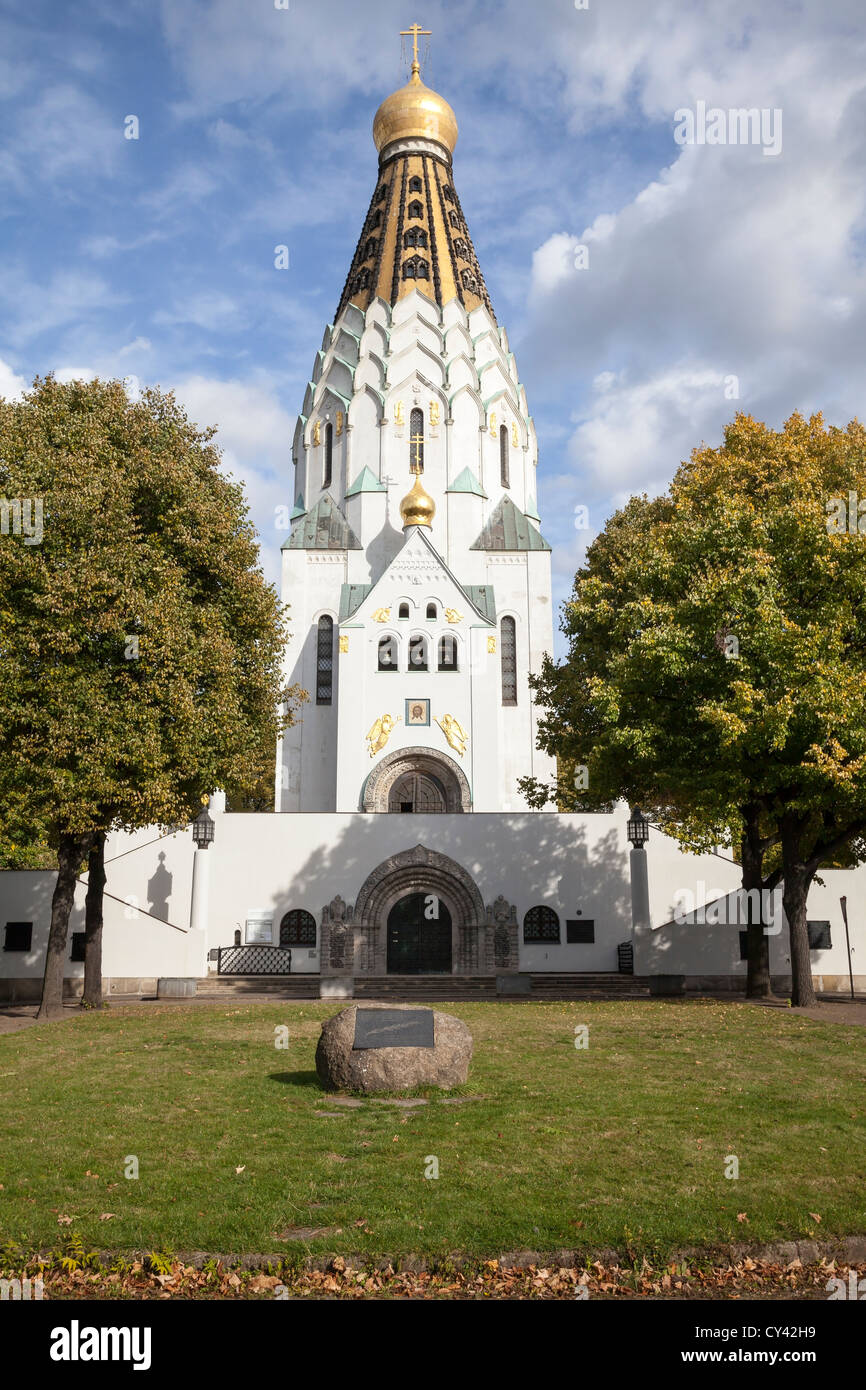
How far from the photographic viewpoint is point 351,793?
118 feet

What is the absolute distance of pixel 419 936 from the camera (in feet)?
101

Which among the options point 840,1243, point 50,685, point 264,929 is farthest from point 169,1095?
point 264,929

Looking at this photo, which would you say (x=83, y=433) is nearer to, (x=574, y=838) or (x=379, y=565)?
(x=574, y=838)

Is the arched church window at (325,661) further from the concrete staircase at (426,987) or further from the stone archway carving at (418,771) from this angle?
the concrete staircase at (426,987)

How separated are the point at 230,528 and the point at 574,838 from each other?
15721 millimetres

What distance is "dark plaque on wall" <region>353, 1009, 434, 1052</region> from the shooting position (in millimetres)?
10523

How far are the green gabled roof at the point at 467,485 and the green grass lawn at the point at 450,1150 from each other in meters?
34.6

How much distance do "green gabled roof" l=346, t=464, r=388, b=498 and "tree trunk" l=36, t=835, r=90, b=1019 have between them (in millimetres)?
29010

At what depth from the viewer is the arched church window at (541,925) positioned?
30156 mm

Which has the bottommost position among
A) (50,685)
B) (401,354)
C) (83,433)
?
(50,685)

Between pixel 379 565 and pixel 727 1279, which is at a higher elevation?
pixel 379 565

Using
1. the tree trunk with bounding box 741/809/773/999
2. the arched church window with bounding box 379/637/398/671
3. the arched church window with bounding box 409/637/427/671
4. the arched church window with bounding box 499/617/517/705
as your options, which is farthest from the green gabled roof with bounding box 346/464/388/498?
the tree trunk with bounding box 741/809/773/999

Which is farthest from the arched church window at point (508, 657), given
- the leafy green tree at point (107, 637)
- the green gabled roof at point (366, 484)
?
the leafy green tree at point (107, 637)

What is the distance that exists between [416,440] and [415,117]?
22.5 m
